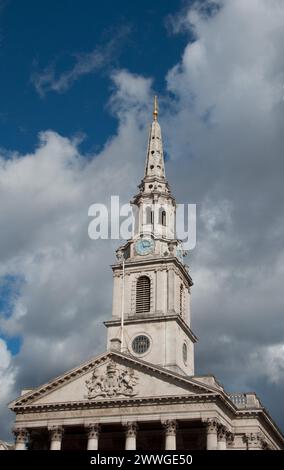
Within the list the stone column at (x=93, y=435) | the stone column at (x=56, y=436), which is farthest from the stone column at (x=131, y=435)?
the stone column at (x=56, y=436)

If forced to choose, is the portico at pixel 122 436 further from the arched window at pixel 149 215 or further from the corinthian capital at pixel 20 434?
the arched window at pixel 149 215

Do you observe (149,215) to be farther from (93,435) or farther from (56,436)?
(56,436)

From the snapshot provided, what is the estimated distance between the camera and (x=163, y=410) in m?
48.9

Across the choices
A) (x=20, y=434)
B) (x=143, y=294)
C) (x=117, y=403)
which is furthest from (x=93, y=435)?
(x=143, y=294)

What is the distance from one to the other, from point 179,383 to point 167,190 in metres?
25.4

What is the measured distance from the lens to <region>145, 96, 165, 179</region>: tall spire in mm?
70625

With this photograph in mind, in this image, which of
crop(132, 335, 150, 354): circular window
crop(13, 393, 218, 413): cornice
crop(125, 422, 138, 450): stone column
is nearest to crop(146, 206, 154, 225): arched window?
crop(132, 335, 150, 354): circular window

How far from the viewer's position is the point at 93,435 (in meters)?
49.5

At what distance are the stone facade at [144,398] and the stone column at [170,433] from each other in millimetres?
69

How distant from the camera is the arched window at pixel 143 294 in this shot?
61.0 m

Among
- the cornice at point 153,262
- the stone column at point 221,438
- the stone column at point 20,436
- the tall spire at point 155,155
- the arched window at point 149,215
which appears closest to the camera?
the stone column at point 221,438

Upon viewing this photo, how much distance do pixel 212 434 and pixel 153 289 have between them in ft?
56.7
